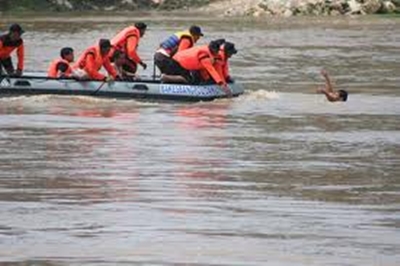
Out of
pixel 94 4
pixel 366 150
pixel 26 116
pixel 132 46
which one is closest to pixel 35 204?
pixel 366 150

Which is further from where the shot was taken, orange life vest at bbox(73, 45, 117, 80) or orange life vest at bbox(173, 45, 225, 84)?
orange life vest at bbox(73, 45, 117, 80)

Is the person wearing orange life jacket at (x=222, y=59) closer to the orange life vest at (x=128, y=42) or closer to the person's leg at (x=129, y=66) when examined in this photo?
the orange life vest at (x=128, y=42)

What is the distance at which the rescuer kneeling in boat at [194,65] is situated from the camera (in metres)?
25.9

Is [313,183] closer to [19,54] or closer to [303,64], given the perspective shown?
[19,54]

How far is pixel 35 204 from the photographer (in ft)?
46.2

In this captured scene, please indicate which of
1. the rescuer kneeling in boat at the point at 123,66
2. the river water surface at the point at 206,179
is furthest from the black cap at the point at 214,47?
the rescuer kneeling in boat at the point at 123,66

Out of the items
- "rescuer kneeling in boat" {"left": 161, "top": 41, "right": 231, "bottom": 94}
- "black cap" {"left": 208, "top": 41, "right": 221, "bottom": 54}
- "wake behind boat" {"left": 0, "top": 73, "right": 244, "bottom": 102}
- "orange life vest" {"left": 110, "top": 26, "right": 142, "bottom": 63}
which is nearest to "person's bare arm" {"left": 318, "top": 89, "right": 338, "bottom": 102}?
"wake behind boat" {"left": 0, "top": 73, "right": 244, "bottom": 102}

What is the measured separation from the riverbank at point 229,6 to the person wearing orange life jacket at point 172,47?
49437 mm

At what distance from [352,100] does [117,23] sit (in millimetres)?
41927

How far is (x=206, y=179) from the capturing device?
16094mm

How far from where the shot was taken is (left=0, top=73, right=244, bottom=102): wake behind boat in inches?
1035

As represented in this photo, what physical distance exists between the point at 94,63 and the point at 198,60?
1.92m

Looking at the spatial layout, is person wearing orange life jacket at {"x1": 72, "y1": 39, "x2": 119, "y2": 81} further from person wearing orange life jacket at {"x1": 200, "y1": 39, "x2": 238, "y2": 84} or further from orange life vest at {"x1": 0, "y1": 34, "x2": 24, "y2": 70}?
person wearing orange life jacket at {"x1": 200, "y1": 39, "x2": 238, "y2": 84}

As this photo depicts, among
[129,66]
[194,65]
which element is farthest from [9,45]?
[194,65]
